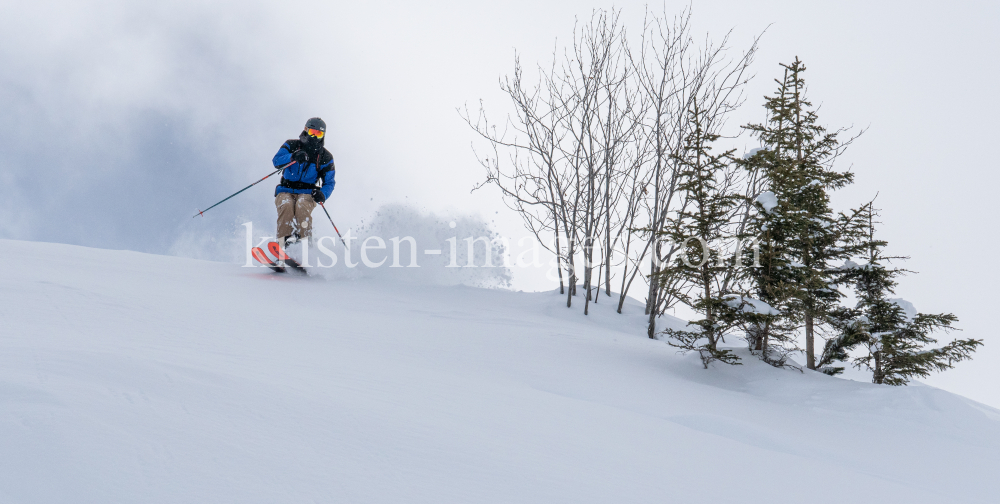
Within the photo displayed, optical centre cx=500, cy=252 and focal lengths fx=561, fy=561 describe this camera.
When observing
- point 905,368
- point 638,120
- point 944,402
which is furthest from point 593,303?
point 944,402

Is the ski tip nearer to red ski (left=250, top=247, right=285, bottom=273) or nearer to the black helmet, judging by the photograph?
red ski (left=250, top=247, right=285, bottom=273)

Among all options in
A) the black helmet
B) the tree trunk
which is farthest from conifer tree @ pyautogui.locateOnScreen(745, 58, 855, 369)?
the black helmet

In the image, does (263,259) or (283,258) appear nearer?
(283,258)

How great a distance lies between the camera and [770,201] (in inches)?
212

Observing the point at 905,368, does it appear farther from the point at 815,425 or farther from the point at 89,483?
the point at 89,483

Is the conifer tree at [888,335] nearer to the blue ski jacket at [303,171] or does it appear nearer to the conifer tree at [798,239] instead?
the conifer tree at [798,239]

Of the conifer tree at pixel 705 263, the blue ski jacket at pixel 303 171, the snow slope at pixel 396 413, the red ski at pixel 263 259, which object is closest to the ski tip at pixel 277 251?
the red ski at pixel 263 259

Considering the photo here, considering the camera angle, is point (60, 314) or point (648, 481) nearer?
point (648, 481)

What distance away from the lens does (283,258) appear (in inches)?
299

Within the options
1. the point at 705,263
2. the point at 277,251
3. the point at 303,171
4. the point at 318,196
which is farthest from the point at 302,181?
the point at 705,263

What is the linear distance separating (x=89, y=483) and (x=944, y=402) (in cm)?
559

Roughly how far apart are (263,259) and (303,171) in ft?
4.38

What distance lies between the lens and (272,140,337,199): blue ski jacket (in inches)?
300

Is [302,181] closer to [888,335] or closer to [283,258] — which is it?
[283,258]
